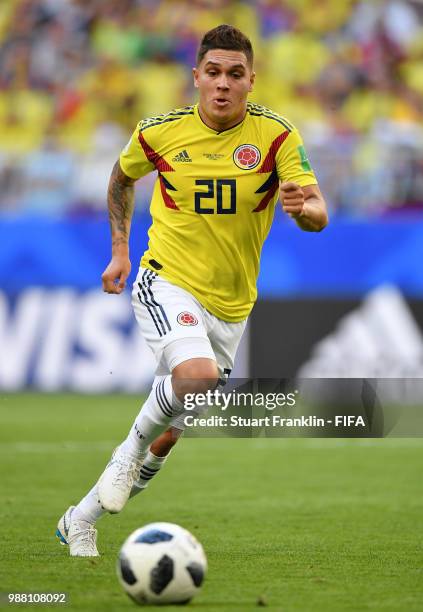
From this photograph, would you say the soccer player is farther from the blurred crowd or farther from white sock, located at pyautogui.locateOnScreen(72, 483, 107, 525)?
the blurred crowd

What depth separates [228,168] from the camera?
18.8ft

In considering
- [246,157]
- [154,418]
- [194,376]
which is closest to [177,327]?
[194,376]

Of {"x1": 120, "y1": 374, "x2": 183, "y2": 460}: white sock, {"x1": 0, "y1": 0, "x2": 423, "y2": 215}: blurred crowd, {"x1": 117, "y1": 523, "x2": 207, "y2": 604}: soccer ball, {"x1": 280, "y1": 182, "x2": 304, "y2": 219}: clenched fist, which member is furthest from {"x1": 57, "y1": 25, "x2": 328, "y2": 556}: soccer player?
{"x1": 0, "y1": 0, "x2": 423, "y2": 215}: blurred crowd

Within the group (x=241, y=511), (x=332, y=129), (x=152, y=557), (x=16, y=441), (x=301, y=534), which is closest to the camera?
(x=152, y=557)

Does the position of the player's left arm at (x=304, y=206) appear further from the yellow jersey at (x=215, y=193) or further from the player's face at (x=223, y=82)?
the player's face at (x=223, y=82)

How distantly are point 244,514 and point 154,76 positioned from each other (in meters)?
11.6

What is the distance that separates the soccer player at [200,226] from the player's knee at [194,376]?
9 cm

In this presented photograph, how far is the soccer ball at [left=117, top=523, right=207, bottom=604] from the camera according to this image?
4.37m

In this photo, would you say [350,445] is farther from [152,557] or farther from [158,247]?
[152,557]

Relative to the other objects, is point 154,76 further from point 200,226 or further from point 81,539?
point 81,539

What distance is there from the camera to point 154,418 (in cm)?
546

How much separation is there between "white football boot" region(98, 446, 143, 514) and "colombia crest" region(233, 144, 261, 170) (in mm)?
1498

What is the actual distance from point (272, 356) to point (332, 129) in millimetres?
4223

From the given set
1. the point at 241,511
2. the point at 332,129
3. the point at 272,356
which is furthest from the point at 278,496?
the point at 332,129
